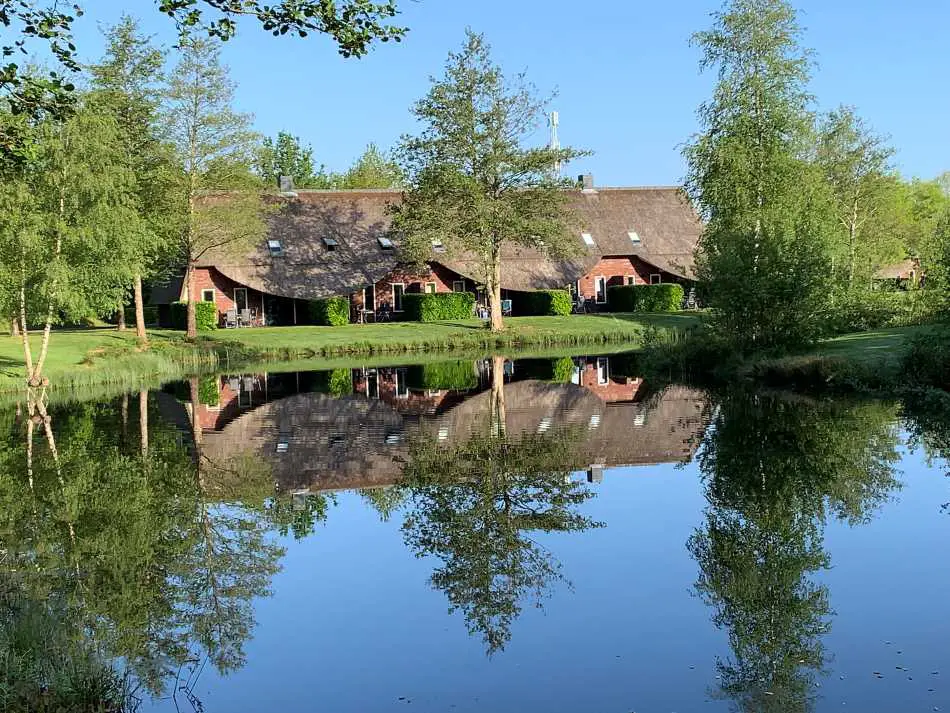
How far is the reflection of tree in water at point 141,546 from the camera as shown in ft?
28.2

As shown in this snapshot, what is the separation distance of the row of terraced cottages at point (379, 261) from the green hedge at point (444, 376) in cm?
1070

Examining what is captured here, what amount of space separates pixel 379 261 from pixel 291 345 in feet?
40.2

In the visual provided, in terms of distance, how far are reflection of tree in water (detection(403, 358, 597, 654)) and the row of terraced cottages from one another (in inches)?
1066

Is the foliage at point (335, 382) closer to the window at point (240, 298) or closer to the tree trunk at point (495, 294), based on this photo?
the tree trunk at point (495, 294)

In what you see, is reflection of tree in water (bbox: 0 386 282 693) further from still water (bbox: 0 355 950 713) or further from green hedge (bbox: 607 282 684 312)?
green hedge (bbox: 607 282 684 312)

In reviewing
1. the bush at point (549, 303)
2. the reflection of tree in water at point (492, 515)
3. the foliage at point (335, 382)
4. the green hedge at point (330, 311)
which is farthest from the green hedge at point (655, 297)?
the reflection of tree in water at point (492, 515)

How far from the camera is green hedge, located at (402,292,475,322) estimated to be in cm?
4762

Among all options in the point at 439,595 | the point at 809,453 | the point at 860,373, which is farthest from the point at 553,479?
the point at 860,373

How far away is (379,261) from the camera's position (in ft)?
164

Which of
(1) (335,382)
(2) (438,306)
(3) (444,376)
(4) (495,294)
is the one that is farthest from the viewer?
(2) (438,306)

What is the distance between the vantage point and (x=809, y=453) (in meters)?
15.2

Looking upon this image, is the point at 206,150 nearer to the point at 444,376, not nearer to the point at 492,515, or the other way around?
the point at 444,376

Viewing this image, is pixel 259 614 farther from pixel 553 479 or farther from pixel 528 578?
pixel 553 479

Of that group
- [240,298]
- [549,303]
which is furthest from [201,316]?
[549,303]
